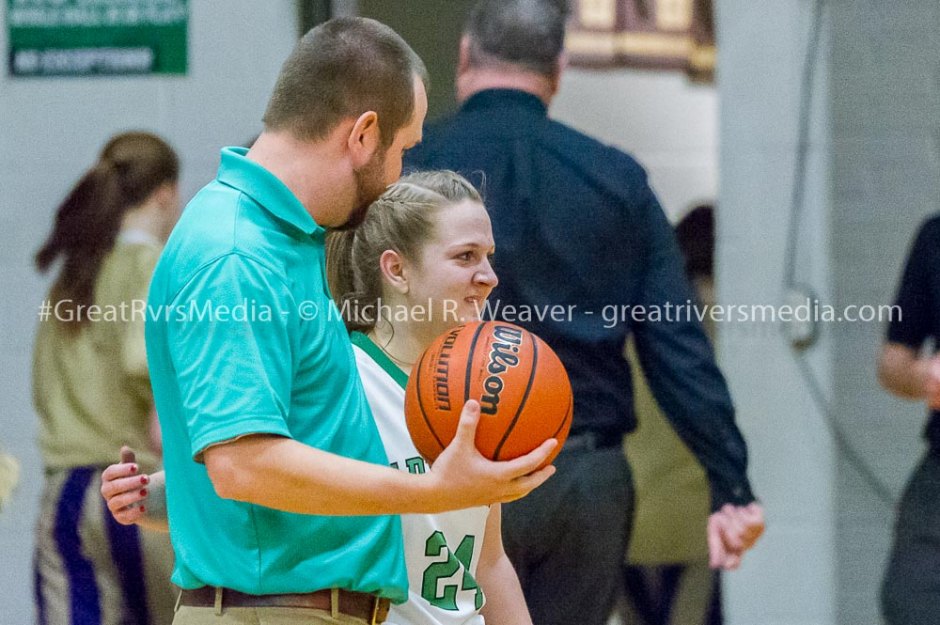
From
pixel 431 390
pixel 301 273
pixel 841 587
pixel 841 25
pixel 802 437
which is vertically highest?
pixel 841 25

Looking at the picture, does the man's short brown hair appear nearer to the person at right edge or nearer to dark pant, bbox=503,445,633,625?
dark pant, bbox=503,445,633,625

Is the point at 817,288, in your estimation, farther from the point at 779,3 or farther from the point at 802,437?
the point at 779,3

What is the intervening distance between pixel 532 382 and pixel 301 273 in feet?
1.14

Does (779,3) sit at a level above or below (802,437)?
above

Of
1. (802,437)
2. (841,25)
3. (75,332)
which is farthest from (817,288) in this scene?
(75,332)

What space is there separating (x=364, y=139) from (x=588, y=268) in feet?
4.14

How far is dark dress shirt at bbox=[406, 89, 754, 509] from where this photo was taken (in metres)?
2.90

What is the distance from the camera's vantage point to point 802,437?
359cm

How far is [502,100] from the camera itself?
2.99 meters

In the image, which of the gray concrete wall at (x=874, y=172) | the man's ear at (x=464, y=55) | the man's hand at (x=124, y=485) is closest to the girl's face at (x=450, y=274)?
the man's hand at (x=124, y=485)

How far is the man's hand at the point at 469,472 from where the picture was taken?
1.56 meters

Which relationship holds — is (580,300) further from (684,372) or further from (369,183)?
(369,183)

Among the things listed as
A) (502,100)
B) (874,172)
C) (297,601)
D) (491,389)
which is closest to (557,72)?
(502,100)

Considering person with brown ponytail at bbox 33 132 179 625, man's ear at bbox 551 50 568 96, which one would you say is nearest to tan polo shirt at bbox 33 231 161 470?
person with brown ponytail at bbox 33 132 179 625
